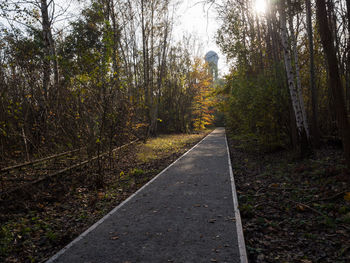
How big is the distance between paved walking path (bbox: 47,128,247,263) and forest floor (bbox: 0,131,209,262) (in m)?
0.50

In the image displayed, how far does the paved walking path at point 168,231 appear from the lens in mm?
3172

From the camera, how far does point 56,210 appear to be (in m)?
5.25

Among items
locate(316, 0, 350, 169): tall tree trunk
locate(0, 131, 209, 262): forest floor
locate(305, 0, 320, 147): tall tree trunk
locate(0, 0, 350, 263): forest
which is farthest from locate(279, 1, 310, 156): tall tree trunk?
locate(0, 131, 209, 262): forest floor

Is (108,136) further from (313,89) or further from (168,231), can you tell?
(313,89)

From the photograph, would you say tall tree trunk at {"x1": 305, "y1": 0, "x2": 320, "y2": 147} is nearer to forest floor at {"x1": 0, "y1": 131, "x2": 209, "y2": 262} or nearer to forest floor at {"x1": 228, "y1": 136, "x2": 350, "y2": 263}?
forest floor at {"x1": 228, "y1": 136, "x2": 350, "y2": 263}

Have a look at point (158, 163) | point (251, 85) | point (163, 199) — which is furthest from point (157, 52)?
point (163, 199)

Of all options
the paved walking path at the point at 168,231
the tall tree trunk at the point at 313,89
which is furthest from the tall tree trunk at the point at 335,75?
the tall tree trunk at the point at 313,89

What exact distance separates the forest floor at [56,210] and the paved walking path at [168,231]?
0.50m

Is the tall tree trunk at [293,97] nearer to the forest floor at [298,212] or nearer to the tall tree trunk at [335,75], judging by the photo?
the forest floor at [298,212]

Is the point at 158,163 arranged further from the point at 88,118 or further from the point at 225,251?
the point at 225,251

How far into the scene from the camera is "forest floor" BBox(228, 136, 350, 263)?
133 inches

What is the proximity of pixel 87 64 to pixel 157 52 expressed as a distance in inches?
698

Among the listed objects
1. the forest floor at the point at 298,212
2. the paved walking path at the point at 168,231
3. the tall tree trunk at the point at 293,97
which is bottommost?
the forest floor at the point at 298,212

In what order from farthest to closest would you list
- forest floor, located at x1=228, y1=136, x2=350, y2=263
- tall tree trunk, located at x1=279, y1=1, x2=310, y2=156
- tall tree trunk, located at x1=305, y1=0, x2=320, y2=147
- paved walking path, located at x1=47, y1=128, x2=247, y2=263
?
tall tree trunk, located at x1=305, y1=0, x2=320, y2=147, tall tree trunk, located at x1=279, y1=1, x2=310, y2=156, forest floor, located at x1=228, y1=136, x2=350, y2=263, paved walking path, located at x1=47, y1=128, x2=247, y2=263
